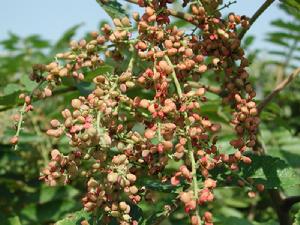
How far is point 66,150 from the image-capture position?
12.0 feet

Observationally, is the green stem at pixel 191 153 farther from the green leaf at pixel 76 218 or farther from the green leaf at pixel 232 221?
the green leaf at pixel 232 221

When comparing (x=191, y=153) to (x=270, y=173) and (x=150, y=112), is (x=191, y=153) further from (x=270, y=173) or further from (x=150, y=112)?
(x=270, y=173)

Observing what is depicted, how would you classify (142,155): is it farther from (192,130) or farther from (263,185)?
(263,185)

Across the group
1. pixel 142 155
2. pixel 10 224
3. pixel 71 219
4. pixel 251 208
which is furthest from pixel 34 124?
pixel 142 155

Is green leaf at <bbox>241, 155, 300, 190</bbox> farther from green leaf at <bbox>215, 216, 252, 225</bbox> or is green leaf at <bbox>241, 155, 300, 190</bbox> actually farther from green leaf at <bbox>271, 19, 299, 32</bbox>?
green leaf at <bbox>271, 19, 299, 32</bbox>

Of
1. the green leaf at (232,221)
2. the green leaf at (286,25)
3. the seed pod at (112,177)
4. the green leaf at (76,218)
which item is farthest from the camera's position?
the green leaf at (286,25)

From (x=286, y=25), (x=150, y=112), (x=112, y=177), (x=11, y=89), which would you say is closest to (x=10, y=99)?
(x=11, y=89)

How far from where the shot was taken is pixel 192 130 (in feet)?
4.82

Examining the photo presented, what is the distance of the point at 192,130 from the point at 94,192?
304 millimetres

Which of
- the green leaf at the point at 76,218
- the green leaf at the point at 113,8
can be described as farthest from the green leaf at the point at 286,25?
the green leaf at the point at 76,218

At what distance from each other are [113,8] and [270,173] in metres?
0.83

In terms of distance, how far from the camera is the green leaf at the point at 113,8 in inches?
79.8

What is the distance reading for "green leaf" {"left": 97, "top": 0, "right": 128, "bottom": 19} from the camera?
79.8 inches

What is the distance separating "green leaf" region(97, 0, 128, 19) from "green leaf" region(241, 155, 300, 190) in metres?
0.70
